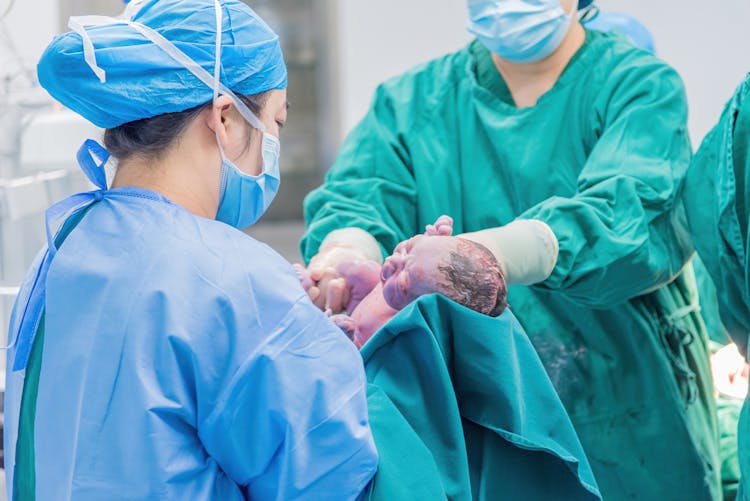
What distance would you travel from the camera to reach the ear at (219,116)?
118 centimetres

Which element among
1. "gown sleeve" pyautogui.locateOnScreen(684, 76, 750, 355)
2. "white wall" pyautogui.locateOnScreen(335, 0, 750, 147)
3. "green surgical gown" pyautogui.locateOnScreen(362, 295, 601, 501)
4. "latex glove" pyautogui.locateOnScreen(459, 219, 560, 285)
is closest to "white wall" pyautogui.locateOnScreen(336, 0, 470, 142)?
"white wall" pyautogui.locateOnScreen(335, 0, 750, 147)

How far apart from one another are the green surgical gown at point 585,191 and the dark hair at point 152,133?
2.20 ft

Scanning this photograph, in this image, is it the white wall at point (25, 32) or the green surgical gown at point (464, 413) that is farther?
the white wall at point (25, 32)

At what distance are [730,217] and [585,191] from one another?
0.78 feet

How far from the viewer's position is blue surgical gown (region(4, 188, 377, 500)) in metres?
1.07

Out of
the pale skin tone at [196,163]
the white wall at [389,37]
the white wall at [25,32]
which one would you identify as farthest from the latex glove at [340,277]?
the white wall at [389,37]

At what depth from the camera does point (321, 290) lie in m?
1.56

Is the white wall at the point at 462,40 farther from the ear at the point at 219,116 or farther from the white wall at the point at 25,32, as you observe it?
the ear at the point at 219,116

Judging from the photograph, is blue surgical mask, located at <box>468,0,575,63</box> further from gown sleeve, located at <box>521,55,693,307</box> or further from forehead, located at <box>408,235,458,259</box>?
forehead, located at <box>408,235,458,259</box>

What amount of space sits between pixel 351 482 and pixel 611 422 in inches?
34.8

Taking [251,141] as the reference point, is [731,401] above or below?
below

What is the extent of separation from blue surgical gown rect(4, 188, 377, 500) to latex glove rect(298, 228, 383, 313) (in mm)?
382

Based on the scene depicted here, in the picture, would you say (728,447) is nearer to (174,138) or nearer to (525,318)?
(525,318)

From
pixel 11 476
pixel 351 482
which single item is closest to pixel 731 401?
pixel 351 482
